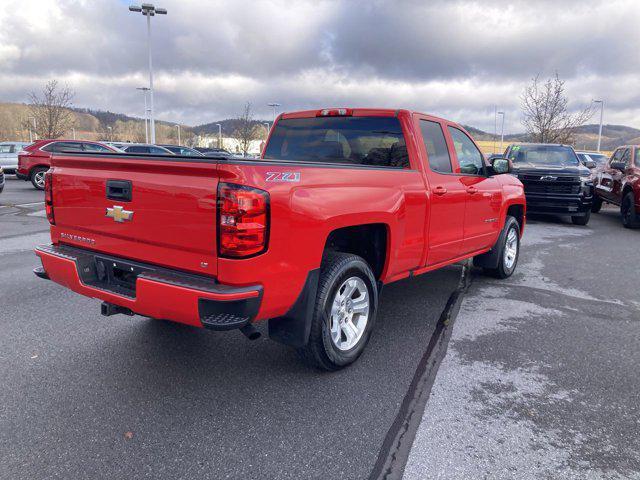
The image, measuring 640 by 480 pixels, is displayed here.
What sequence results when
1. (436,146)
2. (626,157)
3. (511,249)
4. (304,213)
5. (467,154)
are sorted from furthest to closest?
(626,157), (511,249), (467,154), (436,146), (304,213)

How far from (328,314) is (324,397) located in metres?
0.54

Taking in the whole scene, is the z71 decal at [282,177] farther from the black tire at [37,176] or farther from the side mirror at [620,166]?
the black tire at [37,176]

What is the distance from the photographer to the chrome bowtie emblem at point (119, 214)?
3.09 meters

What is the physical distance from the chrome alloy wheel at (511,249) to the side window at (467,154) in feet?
4.11

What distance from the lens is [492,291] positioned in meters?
5.92

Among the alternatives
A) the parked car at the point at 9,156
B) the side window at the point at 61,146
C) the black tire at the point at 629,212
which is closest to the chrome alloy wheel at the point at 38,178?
the side window at the point at 61,146

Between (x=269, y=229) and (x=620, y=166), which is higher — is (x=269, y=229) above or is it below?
below

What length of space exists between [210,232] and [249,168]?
41 cm

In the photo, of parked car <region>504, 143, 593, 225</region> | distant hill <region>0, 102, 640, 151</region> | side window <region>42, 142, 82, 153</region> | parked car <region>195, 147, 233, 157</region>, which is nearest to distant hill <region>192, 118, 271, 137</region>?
distant hill <region>0, 102, 640, 151</region>

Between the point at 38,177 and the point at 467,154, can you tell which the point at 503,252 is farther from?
the point at 38,177

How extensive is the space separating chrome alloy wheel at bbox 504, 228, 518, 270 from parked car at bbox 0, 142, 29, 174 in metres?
23.5

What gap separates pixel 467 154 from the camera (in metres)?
5.41

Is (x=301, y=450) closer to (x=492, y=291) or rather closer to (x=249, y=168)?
(x=249, y=168)

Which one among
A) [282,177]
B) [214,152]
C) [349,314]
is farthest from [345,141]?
[214,152]
